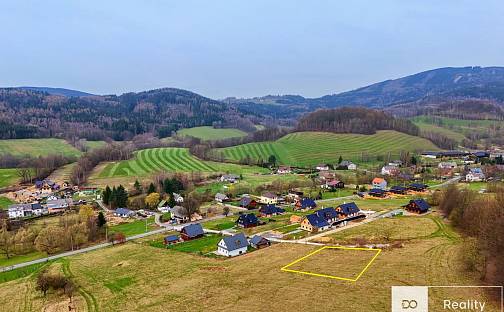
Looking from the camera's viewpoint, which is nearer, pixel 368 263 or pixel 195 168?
pixel 368 263

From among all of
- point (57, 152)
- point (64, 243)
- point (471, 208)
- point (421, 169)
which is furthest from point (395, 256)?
point (57, 152)

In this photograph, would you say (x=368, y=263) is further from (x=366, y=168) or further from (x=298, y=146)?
(x=298, y=146)

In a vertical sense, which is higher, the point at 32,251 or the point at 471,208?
the point at 471,208

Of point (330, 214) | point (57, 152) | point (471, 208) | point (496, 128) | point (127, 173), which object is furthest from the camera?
point (496, 128)

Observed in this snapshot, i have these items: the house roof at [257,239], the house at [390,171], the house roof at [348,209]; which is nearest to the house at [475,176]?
the house at [390,171]

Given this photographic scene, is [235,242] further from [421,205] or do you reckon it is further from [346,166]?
[346,166]

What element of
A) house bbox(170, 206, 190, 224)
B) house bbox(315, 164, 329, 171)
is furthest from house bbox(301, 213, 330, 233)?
house bbox(315, 164, 329, 171)

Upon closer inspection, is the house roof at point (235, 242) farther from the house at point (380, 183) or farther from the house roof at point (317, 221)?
the house at point (380, 183)
